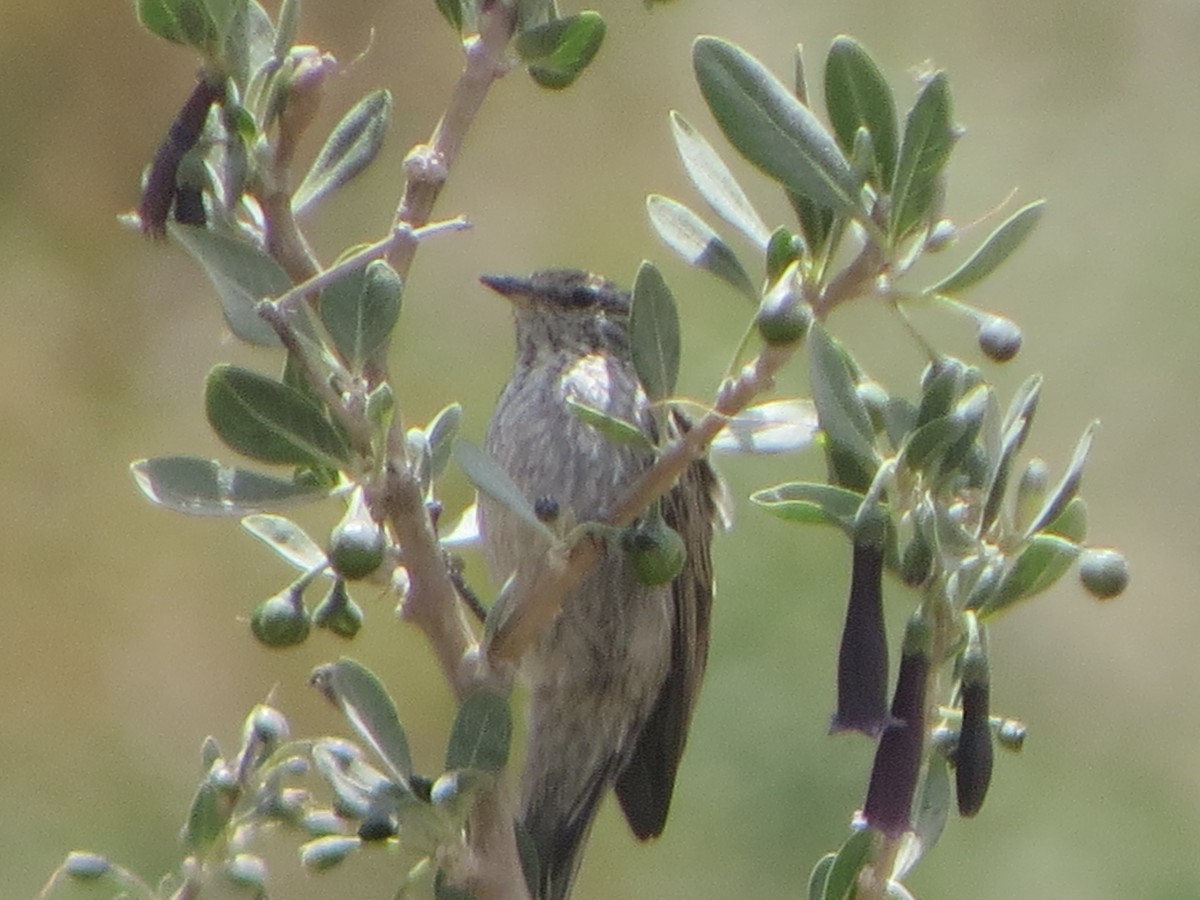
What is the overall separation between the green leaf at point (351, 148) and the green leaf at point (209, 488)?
401mm

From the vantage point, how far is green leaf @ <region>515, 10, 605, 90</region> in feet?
7.70

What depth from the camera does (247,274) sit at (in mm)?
2092

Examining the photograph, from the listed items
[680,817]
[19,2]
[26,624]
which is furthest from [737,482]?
[19,2]

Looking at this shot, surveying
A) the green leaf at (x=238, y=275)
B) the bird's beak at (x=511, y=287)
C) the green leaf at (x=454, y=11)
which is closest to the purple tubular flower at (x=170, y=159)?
the green leaf at (x=238, y=275)

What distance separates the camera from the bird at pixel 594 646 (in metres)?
4.11

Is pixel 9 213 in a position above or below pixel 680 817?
above

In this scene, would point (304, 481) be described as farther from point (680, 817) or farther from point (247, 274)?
point (680, 817)

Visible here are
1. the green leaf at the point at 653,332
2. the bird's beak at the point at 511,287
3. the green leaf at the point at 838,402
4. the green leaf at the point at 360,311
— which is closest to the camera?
the green leaf at the point at 838,402

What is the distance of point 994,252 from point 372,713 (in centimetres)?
93

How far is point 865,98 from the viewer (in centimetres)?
213

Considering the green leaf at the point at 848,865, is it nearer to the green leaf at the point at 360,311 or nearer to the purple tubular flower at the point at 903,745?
the purple tubular flower at the point at 903,745

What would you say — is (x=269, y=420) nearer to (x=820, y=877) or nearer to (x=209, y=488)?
(x=209, y=488)

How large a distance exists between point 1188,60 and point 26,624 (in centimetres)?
493

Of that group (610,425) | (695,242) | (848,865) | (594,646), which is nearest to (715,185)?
(695,242)
